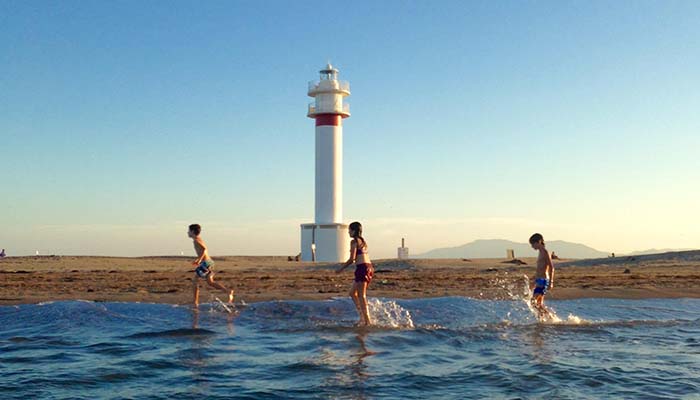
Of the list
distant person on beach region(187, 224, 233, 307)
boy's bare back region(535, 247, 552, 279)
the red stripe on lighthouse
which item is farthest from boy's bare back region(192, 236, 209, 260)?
the red stripe on lighthouse

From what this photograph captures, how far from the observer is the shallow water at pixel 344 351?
6.57 meters

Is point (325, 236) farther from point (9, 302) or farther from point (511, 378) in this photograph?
point (511, 378)

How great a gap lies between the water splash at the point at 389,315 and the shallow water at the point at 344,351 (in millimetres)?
35

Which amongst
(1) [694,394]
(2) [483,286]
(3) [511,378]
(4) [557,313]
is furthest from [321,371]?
(2) [483,286]

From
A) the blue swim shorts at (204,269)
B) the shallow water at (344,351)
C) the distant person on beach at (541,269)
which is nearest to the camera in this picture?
the shallow water at (344,351)

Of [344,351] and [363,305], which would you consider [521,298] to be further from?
[344,351]

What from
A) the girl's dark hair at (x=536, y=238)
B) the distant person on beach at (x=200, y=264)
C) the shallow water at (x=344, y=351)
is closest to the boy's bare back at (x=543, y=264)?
the girl's dark hair at (x=536, y=238)

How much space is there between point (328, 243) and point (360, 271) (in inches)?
890

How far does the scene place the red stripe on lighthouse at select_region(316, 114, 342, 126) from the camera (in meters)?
34.4

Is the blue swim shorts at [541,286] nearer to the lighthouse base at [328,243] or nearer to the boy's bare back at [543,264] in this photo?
the boy's bare back at [543,264]

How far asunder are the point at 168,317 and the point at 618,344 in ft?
23.5

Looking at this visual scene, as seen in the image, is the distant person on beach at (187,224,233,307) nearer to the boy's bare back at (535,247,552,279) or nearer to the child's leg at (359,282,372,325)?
the child's leg at (359,282,372,325)

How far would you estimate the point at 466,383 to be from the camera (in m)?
6.88

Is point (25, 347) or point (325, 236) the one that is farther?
point (325, 236)
